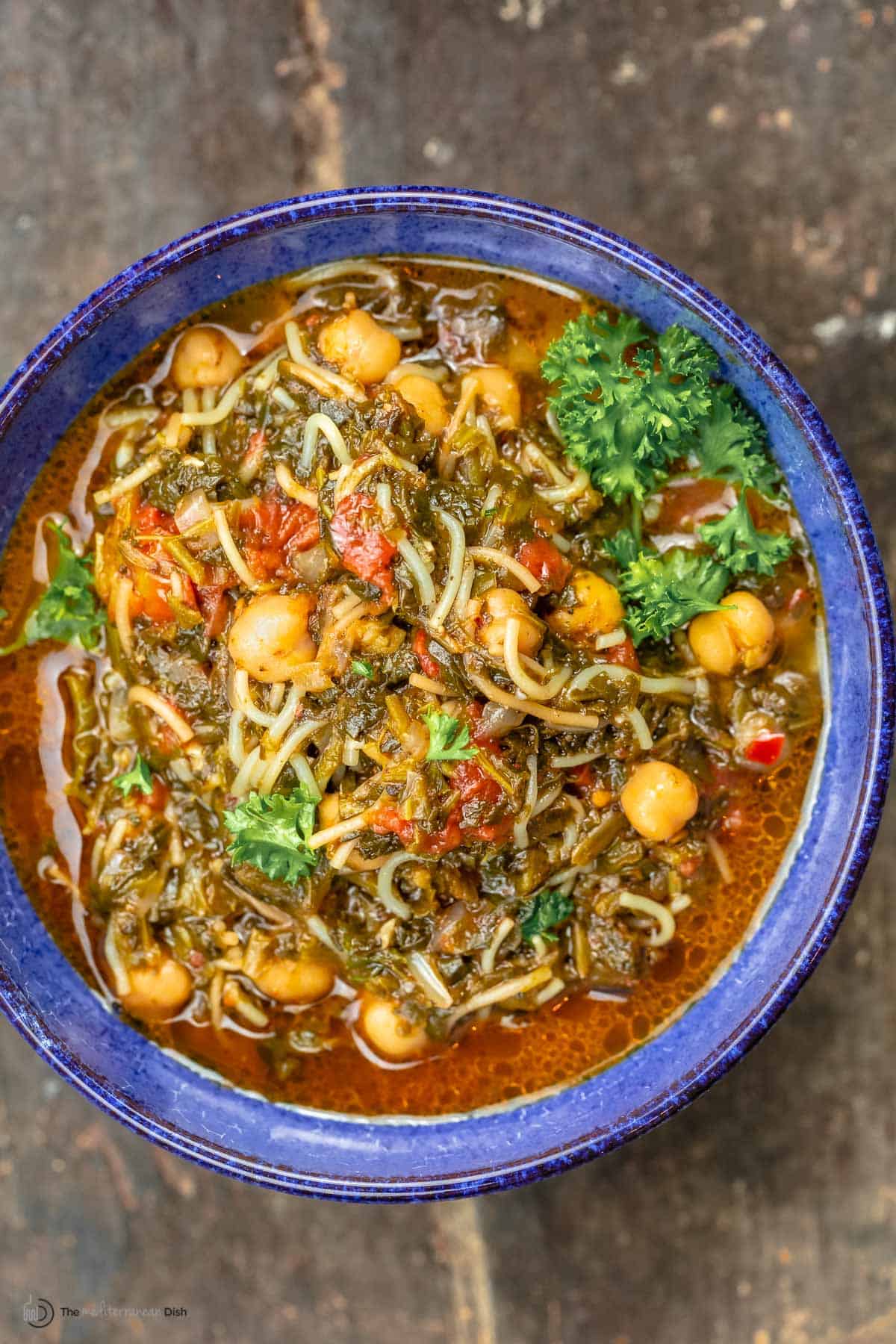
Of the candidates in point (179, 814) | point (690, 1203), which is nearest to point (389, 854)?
point (179, 814)

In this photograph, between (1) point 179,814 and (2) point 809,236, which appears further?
(2) point 809,236

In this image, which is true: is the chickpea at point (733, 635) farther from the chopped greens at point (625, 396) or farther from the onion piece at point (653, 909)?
the onion piece at point (653, 909)

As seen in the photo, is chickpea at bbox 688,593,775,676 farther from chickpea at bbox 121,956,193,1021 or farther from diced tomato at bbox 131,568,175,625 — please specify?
chickpea at bbox 121,956,193,1021

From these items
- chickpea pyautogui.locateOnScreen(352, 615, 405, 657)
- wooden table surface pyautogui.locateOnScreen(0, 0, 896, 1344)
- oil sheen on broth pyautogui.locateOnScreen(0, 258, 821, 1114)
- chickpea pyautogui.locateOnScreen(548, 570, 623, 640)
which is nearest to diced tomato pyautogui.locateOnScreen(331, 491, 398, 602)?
oil sheen on broth pyautogui.locateOnScreen(0, 258, 821, 1114)

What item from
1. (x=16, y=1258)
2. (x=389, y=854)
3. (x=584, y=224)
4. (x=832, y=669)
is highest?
(x=584, y=224)

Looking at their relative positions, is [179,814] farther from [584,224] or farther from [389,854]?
[584,224]

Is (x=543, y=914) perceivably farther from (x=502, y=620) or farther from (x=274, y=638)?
(x=274, y=638)
